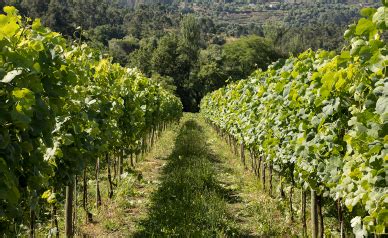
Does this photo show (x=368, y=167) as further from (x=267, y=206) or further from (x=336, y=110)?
(x=267, y=206)

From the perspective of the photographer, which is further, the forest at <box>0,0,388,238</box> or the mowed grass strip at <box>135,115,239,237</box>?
the mowed grass strip at <box>135,115,239,237</box>

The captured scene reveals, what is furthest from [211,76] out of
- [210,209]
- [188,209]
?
[210,209]

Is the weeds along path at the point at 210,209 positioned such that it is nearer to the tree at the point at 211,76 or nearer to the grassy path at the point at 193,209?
the grassy path at the point at 193,209

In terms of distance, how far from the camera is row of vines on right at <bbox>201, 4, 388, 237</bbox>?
2.54 metres

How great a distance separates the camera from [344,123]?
4.12m

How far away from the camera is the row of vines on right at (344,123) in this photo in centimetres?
254

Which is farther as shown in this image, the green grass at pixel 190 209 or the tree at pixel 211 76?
the tree at pixel 211 76

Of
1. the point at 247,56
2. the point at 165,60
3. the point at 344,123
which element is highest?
the point at 247,56

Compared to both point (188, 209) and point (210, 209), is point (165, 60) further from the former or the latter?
point (210, 209)

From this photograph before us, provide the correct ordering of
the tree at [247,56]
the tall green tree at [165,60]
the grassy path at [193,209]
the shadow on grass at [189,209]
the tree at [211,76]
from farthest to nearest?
the tree at [247,56] < the tall green tree at [165,60] < the tree at [211,76] < the grassy path at [193,209] < the shadow on grass at [189,209]

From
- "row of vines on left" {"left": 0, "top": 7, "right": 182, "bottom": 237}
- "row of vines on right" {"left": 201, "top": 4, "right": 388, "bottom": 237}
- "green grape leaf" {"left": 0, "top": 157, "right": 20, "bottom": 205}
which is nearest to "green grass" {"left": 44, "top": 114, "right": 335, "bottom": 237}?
"row of vines on right" {"left": 201, "top": 4, "right": 388, "bottom": 237}

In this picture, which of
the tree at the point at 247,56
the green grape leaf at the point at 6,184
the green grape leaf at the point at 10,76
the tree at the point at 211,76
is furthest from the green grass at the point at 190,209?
the tree at the point at 247,56

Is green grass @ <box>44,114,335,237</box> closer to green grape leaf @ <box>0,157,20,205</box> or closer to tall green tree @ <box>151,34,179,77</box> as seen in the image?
green grape leaf @ <box>0,157,20,205</box>

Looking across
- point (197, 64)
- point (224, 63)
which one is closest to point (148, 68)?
point (197, 64)
